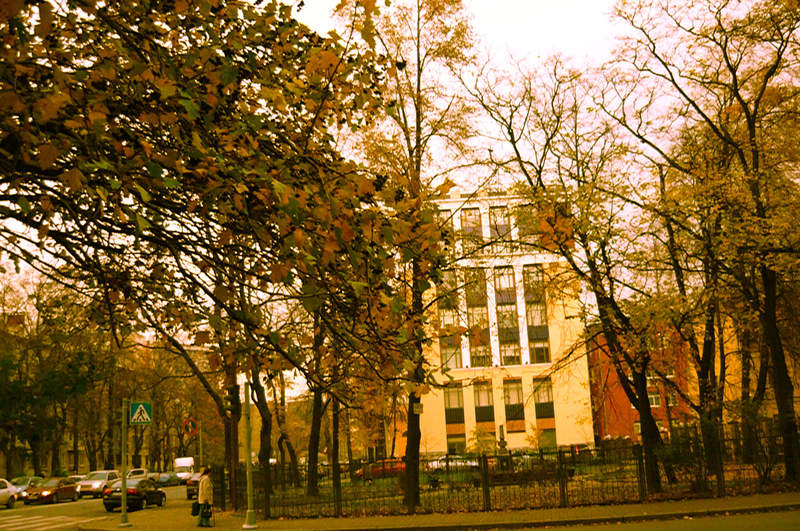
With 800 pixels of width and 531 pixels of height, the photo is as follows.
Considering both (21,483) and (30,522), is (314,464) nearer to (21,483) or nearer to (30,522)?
(30,522)

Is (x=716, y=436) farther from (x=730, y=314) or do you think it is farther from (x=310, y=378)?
(x=310, y=378)

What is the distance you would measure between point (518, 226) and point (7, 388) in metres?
35.7

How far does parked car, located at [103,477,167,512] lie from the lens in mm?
30375

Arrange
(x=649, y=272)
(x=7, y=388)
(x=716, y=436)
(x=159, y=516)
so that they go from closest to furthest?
1. (x=716, y=436)
2. (x=649, y=272)
3. (x=159, y=516)
4. (x=7, y=388)

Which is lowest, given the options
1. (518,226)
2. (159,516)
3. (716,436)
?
(159,516)

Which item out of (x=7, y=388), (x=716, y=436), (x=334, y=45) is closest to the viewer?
(x=334, y=45)

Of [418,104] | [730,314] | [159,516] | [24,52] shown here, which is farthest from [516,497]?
[24,52]

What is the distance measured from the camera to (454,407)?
6272cm

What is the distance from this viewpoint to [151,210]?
6.36 metres

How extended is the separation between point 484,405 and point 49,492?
34478mm

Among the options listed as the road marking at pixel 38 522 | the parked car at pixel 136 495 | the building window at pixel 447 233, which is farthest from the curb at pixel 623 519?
the parked car at pixel 136 495

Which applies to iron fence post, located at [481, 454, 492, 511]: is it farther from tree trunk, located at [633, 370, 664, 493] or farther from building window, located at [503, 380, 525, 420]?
building window, located at [503, 380, 525, 420]

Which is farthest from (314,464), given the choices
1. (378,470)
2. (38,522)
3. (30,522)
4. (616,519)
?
(30,522)

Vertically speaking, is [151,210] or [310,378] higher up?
[151,210]
